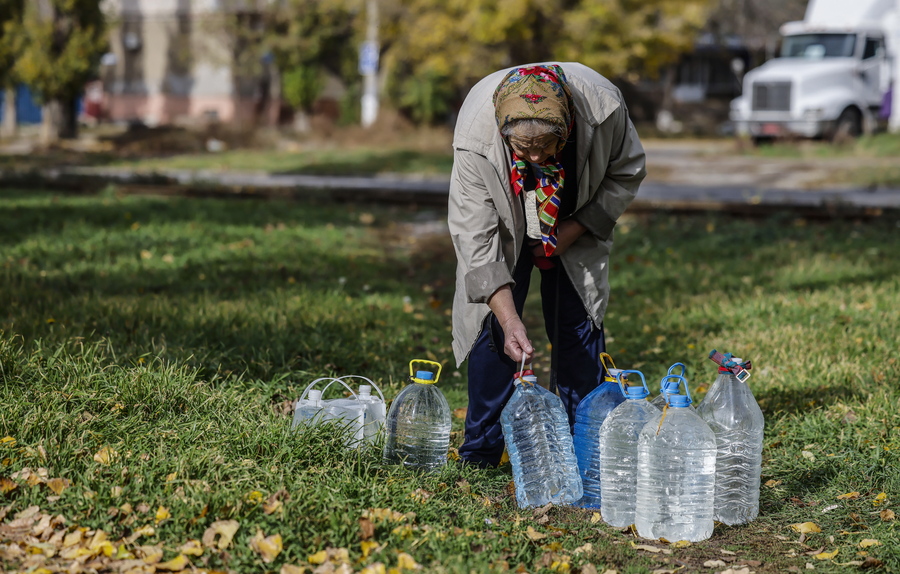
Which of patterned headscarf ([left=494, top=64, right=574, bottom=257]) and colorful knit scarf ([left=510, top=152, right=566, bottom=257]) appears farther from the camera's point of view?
colorful knit scarf ([left=510, top=152, right=566, bottom=257])

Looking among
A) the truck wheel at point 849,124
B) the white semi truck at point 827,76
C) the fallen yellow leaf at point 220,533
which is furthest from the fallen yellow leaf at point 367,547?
the truck wheel at point 849,124

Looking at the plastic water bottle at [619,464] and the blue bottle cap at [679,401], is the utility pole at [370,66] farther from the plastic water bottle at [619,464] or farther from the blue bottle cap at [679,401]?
the blue bottle cap at [679,401]

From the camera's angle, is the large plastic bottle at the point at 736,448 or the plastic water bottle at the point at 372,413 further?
the plastic water bottle at the point at 372,413

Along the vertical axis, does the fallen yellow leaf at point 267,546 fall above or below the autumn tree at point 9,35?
below

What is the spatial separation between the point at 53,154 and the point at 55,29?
418cm

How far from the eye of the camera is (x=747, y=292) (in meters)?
8.33

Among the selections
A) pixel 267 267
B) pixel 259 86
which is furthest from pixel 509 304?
pixel 259 86

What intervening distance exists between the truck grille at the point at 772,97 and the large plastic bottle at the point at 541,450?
20873 mm

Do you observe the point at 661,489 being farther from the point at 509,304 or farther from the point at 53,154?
the point at 53,154

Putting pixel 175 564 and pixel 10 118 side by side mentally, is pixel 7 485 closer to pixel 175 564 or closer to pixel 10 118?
pixel 175 564

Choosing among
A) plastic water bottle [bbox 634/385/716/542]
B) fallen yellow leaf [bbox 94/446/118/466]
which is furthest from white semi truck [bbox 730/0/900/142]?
fallen yellow leaf [bbox 94/446/118/466]

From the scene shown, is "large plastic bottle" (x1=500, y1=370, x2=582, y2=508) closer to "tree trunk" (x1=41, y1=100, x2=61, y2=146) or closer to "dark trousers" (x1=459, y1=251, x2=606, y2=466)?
"dark trousers" (x1=459, y1=251, x2=606, y2=466)

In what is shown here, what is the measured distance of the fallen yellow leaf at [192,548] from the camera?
3.32 meters

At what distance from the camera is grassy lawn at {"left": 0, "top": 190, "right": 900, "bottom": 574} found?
3506 mm
